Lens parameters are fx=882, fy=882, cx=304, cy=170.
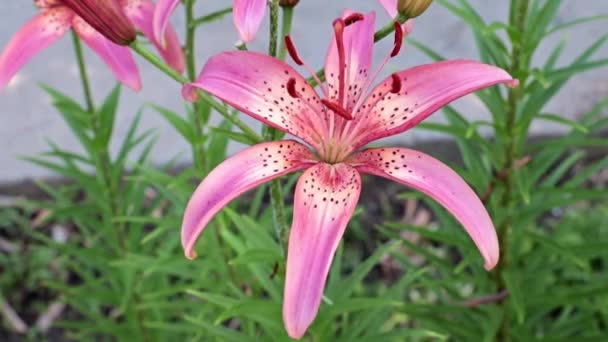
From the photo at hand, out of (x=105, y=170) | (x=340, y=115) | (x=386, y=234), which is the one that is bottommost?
(x=386, y=234)

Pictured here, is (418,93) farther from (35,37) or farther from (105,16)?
(35,37)

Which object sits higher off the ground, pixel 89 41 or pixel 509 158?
pixel 89 41

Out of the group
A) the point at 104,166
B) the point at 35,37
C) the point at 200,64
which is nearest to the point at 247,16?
the point at 35,37

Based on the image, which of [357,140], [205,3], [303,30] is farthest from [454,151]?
[357,140]

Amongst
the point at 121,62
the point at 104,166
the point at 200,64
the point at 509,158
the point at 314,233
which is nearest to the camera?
the point at 314,233

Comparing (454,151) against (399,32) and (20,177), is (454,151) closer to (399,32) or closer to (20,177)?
(20,177)
